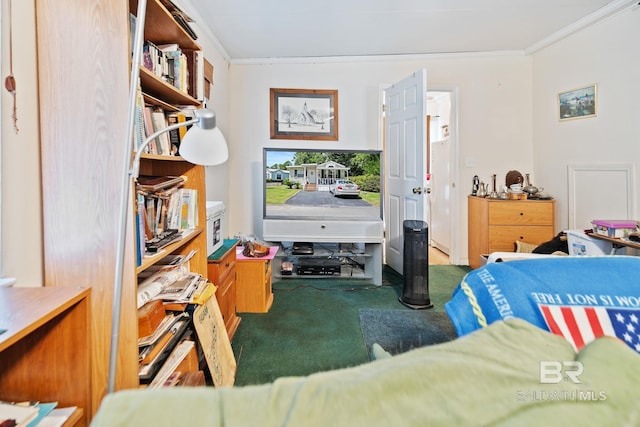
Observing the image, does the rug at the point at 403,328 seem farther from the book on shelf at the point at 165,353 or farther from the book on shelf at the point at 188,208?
the book on shelf at the point at 188,208

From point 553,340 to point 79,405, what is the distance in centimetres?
123

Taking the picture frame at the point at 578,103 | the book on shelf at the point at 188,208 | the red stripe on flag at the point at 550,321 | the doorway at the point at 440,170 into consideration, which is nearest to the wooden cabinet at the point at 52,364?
the book on shelf at the point at 188,208

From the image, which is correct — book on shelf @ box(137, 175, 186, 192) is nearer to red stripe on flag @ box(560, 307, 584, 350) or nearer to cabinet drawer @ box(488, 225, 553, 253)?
red stripe on flag @ box(560, 307, 584, 350)

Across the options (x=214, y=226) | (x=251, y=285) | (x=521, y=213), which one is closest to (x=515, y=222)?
(x=521, y=213)

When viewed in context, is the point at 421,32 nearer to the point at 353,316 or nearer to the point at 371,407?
the point at 353,316

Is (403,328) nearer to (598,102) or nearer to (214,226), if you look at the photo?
(214,226)

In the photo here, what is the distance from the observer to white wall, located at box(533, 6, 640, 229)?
2.58 metres

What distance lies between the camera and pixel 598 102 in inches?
111

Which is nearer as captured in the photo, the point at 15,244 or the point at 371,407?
the point at 371,407

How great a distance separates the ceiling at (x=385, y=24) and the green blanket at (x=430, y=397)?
9.24 feet

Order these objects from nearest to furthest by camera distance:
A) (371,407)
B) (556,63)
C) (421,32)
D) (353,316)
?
(371,407) → (353,316) → (421,32) → (556,63)

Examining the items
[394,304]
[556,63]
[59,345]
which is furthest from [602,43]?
[59,345]

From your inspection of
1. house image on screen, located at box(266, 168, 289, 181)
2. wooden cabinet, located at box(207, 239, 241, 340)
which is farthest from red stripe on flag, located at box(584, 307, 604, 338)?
house image on screen, located at box(266, 168, 289, 181)

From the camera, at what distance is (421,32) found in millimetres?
3061
